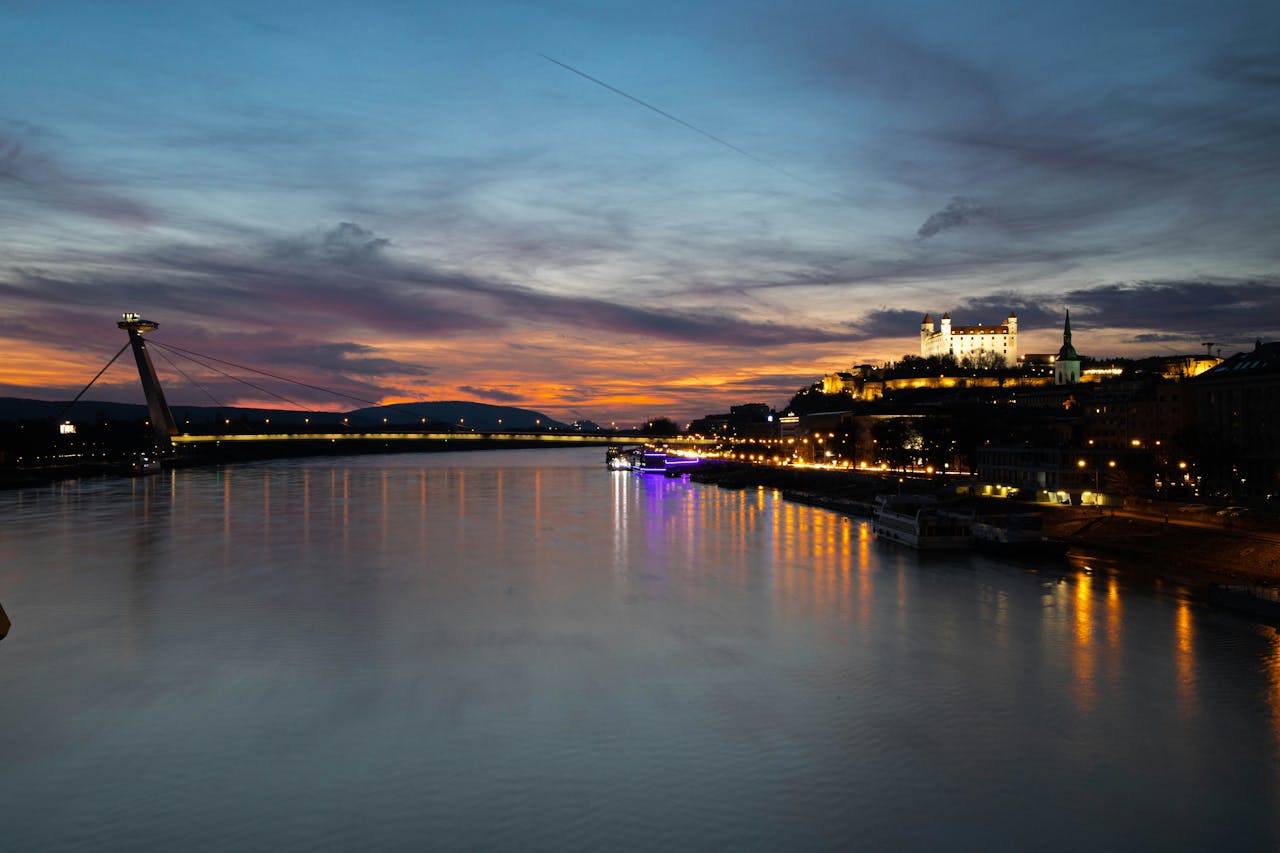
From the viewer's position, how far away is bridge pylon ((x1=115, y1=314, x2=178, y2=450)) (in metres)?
66.6

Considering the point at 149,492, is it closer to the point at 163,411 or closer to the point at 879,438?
the point at 163,411

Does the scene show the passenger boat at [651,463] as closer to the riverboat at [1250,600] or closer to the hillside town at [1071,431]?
the hillside town at [1071,431]

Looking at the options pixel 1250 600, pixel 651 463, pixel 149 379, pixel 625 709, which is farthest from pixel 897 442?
pixel 149 379

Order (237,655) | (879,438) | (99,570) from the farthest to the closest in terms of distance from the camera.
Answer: (879,438), (99,570), (237,655)

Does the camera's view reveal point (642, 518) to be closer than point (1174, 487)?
No

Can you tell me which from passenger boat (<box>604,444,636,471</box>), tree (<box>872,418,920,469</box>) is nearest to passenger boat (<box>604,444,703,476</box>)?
passenger boat (<box>604,444,636,471</box>)

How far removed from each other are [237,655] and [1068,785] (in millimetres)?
11089

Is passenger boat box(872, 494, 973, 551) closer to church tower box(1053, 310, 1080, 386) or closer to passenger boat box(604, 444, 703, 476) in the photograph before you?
passenger boat box(604, 444, 703, 476)

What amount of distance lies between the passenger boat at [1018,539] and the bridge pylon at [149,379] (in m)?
62.2

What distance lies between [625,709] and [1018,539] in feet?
53.6

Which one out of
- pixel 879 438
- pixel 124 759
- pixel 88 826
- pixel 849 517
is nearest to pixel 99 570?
pixel 124 759

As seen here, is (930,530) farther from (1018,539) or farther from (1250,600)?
(1250,600)

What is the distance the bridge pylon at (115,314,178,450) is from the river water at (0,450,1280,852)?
49333 millimetres

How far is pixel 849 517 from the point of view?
3616 cm
